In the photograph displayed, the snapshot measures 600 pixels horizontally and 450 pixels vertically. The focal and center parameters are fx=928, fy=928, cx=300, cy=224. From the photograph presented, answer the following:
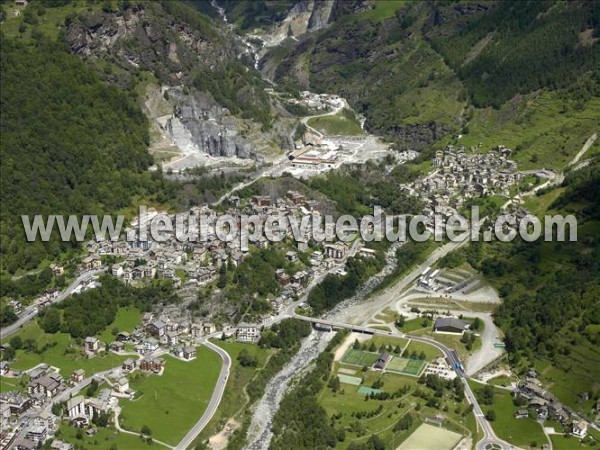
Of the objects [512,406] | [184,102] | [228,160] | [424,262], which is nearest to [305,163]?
[228,160]

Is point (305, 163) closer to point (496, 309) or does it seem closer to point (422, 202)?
point (422, 202)

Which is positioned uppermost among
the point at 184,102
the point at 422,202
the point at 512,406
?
the point at 184,102

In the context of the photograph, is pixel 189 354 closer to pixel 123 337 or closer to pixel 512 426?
pixel 123 337

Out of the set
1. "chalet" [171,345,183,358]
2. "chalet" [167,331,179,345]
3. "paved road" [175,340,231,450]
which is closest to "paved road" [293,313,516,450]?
"paved road" [175,340,231,450]

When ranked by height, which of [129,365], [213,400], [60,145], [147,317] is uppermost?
[60,145]

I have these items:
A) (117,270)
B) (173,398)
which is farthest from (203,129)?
(173,398)

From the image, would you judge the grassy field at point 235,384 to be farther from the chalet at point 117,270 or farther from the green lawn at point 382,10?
the green lawn at point 382,10
